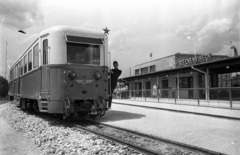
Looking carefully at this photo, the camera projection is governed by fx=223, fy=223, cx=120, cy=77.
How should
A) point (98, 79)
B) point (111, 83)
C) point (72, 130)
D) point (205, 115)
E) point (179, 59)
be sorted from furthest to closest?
point (179, 59) < point (205, 115) < point (111, 83) < point (98, 79) < point (72, 130)

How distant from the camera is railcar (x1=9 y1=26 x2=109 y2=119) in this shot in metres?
7.38

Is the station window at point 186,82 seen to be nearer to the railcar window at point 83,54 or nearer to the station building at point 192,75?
the station building at point 192,75

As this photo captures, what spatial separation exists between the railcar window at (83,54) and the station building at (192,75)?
795cm

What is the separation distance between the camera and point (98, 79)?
8117 millimetres

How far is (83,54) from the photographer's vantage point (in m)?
7.93

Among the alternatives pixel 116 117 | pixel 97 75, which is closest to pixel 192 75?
pixel 116 117

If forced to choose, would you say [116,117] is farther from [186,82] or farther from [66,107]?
[186,82]

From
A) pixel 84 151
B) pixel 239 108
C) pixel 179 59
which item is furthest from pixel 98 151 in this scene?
pixel 179 59

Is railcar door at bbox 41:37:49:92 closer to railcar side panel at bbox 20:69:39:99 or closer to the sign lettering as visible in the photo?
railcar side panel at bbox 20:69:39:99

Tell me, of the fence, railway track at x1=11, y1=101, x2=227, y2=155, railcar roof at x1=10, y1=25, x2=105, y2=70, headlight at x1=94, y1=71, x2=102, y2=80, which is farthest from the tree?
railway track at x1=11, y1=101, x2=227, y2=155

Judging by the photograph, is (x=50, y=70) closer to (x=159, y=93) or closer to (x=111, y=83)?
(x=111, y=83)

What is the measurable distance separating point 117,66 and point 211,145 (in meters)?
5.14

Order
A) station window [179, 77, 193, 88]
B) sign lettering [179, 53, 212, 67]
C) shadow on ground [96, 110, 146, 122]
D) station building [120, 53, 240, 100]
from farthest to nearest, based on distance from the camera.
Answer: sign lettering [179, 53, 212, 67] < station window [179, 77, 193, 88] < station building [120, 53, 240, 100] < shadow on ground [96, 110, 146, 122]

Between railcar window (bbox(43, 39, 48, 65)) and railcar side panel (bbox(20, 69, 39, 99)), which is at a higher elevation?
railcar window (bbox(43, 39, 48, 65))
